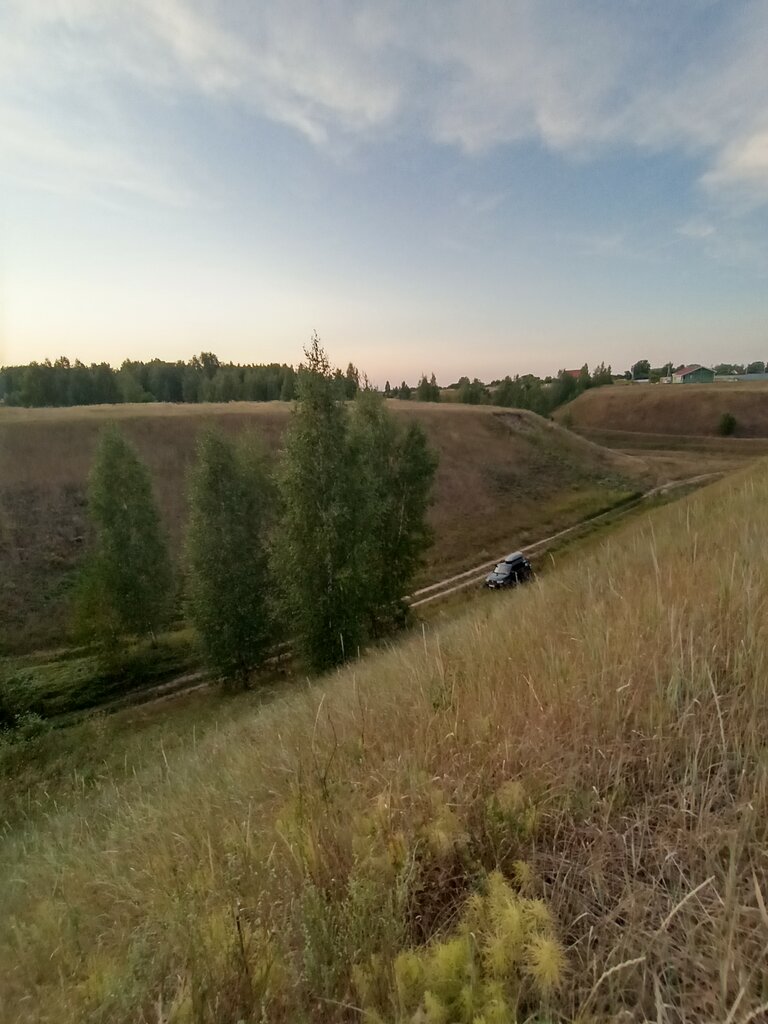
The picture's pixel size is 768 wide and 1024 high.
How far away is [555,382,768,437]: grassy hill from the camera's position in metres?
85.6

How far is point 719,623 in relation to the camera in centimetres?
351

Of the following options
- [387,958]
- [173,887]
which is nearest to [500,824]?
[387,958]

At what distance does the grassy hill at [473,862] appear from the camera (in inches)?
73.6

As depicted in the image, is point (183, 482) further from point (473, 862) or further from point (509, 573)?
point (473, 862)

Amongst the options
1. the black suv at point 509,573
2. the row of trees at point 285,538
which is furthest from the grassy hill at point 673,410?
the row of trees at point 285,538

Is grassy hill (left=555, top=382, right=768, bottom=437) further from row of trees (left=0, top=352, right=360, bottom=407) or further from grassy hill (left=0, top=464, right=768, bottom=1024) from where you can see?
grassy hill (left=0, top=464, right=768, bottom=1024)

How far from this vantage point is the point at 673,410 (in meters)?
93.1

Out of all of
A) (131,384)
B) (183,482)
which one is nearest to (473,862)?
(183,482)

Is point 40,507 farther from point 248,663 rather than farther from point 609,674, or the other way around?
point 609,674

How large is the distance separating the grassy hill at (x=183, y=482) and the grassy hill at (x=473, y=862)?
24.9 m

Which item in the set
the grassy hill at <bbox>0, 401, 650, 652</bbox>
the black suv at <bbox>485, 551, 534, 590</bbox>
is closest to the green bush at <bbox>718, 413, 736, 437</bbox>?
the grassy hill at <bbox>0, 401, 650, 652</bbox>

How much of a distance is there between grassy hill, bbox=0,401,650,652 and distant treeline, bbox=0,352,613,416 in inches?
1186

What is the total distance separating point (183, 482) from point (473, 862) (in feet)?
133

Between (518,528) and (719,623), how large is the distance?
124 feet
